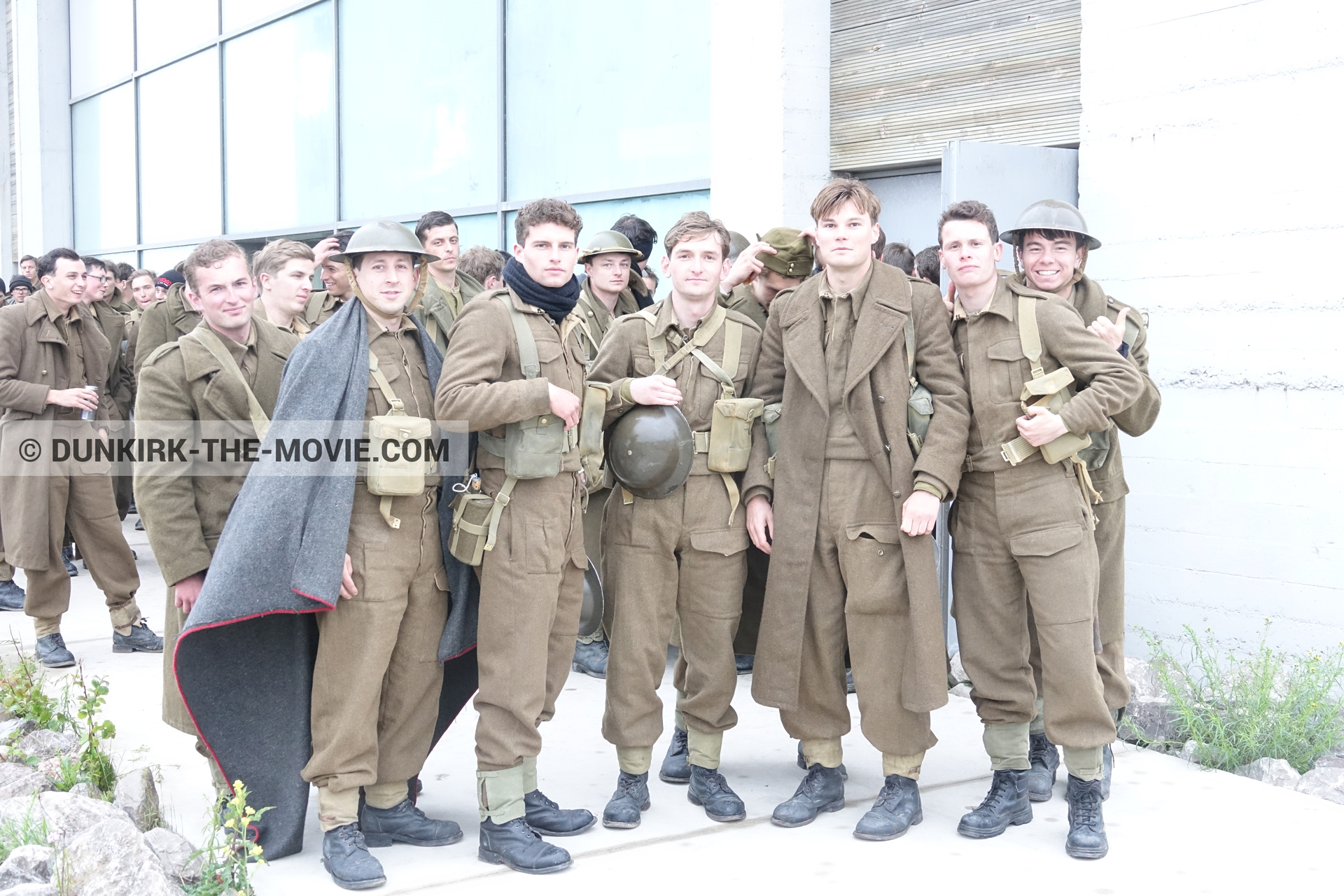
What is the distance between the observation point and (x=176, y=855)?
354 cm

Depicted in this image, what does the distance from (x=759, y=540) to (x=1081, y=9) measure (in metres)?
3.34

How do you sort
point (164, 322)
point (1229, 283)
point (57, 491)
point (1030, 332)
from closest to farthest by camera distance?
point (1030, 332), point (1229, 283), point (57, 491), point (164, 322)

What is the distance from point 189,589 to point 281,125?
10537 mm

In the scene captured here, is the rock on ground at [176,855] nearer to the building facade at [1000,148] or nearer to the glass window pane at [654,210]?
the building facade at [1000,148]

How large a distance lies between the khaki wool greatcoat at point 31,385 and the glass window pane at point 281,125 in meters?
5.85

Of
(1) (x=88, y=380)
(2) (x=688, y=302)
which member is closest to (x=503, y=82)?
(1) (x=88, y=380)

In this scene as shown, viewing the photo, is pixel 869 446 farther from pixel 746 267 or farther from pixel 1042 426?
pixel 746 267

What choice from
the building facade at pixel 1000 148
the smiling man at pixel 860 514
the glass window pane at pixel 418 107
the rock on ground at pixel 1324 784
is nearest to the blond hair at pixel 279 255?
the smiling man at pixel 860 514

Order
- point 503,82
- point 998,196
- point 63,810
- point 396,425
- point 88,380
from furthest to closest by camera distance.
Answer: point 503,82 < point 88,380 < point 998,196 < point 63,810 < point 396,425

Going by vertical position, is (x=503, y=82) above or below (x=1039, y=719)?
above

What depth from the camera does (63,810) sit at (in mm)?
3791

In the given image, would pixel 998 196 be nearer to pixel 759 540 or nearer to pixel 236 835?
pixel 759 540

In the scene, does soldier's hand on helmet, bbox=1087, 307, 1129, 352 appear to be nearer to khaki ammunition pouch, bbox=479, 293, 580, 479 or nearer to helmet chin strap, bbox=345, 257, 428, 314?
khaki ammunition pouch, bbox=479, 293, 580, 479

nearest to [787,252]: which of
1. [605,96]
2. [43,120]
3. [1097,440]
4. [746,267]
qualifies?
[746,267]
